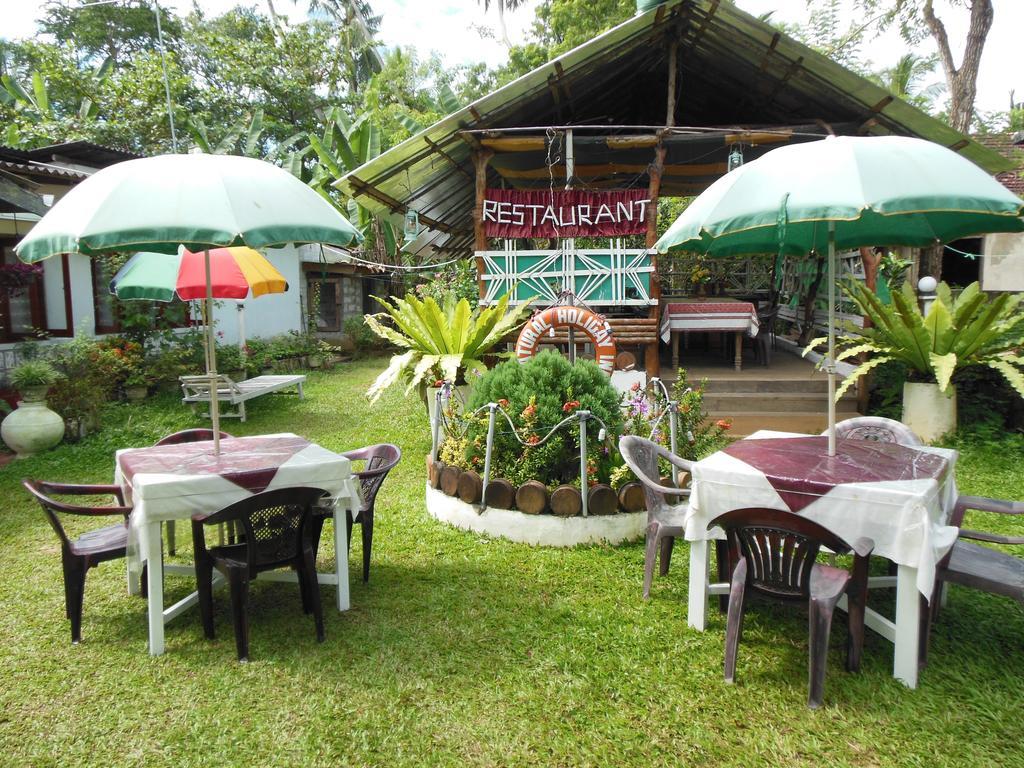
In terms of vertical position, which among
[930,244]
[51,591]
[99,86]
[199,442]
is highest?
[99,86]

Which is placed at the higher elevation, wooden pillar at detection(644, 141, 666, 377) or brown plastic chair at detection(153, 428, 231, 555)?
wooden pillar at detection(644, 141, 666, 377)

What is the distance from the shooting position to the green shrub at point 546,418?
206 inches

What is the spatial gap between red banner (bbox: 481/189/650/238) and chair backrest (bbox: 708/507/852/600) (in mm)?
6712

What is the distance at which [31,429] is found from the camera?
8.32 meters

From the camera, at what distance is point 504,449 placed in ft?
17.7

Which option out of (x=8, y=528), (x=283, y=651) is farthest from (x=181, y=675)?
(x=8, y=528)

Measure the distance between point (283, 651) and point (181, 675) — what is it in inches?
19.3

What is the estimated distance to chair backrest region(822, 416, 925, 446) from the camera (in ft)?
15.2

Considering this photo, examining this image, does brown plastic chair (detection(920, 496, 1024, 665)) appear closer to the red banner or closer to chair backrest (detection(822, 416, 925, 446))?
chair backrest (detection(822, 416, 925, 446))

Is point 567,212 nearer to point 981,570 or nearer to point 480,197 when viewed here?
point 480,197

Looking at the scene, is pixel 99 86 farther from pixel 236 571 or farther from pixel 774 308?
pixel 236 571

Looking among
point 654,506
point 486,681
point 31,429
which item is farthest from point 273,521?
point 31,429

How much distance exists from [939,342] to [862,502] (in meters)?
5.27

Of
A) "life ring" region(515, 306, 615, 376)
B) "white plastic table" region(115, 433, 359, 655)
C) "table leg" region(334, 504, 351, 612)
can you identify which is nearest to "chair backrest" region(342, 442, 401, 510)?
"white plastic table" region(115, 433, 359, 655)
